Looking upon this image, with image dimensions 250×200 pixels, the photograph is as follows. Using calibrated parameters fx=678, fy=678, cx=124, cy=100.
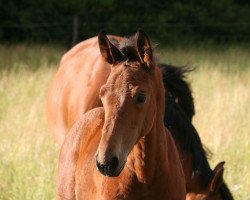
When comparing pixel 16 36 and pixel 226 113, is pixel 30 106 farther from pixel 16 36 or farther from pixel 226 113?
pixel 16 36

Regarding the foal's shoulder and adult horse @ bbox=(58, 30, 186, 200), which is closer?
adult horse @ bbox=(58, 30, 186, 200)

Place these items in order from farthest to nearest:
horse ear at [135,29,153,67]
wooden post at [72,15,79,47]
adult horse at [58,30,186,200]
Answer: wooden post at [72,15,79,47], horse ear at [135,29,153,67], adult horse at [58,30,186,200]

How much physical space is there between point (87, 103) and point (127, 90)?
7.90ft

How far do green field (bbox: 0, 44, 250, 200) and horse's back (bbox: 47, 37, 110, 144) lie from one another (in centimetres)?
33

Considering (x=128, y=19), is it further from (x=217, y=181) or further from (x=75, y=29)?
(x=217, y=181)

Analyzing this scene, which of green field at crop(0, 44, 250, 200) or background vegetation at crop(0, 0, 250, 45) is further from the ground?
background vegetation at crop(0, 0, 250, 45)

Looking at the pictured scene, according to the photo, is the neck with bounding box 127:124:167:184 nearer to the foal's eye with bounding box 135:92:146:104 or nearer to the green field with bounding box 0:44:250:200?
the foal's eye with bounding box 135:92:146:104

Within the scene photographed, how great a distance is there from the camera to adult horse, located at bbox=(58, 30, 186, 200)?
3123mm

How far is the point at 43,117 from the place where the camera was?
8.21 metres

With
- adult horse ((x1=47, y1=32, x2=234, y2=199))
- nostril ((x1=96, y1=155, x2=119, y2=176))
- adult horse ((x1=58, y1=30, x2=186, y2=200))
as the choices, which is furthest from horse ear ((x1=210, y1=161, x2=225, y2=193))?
nostril ((x1=96, y1=155, x2=119, y2=176))

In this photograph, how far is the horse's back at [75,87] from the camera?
5672mm

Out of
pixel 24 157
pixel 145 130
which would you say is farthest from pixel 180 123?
pixel 24 157

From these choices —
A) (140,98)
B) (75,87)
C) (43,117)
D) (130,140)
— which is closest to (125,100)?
(140,98)

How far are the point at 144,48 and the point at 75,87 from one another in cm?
275
